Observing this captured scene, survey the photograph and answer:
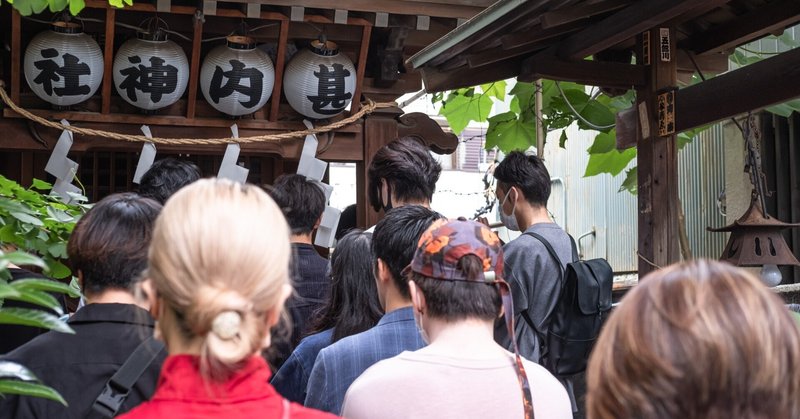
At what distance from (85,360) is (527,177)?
3210 mm

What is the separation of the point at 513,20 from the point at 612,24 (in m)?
0.76

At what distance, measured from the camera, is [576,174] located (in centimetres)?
1628

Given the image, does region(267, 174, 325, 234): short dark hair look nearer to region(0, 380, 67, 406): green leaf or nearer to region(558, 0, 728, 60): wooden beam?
region(558, 0, 728, 60): wooden beam

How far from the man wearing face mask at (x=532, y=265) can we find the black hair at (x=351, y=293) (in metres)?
1.22

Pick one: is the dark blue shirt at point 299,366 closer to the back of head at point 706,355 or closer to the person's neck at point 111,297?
the person's neck at point 111,297

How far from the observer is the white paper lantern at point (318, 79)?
23.6 feet

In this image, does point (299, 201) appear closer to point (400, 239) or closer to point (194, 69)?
point (400, 239)

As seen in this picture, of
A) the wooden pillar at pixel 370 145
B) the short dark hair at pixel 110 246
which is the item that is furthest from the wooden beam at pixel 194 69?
the short dark hair at pixel 110 246

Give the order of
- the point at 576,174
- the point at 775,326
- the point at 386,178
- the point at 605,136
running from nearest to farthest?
the point at 775,326 → the point at 386,178 → the point at 605,136 → the point at 576,174

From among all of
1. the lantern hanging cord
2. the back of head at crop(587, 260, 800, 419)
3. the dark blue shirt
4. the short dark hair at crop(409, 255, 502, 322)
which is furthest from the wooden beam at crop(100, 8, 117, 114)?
the back of head at crop(587, 260, 800, 419)

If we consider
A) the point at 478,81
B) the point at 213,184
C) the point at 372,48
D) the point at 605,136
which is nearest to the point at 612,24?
the point at 478,81

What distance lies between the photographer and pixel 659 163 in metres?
6.18

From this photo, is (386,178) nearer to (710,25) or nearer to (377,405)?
(377,405)

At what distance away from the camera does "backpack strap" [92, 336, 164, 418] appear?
8.06ft
